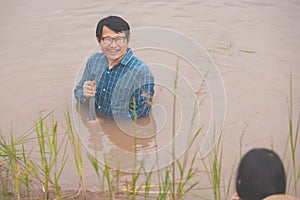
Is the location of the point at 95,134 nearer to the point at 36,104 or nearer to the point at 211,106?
the point at 36,104

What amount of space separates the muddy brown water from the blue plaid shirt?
27 cm

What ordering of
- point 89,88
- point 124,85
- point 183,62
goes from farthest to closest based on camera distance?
1. point 183,62
2. point 124,85
3. point 89,88

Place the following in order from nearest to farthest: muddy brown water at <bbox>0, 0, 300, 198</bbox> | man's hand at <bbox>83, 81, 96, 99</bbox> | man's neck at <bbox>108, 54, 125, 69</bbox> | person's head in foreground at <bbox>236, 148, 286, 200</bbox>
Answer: person's head in foreground at <bbox>236, 148, 286, 200</bbox>, man's hand at <bbox>83, 81, 96, 99</bbox>, man's neck at <bbox>108, 54, 125, 69</bbox>, muddy brown water at <bbox>0, 0, 300, 198</bbox>

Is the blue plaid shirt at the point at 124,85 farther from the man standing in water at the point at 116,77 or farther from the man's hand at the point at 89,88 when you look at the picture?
the man's hand at the point at 89,88

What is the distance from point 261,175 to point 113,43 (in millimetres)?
2398

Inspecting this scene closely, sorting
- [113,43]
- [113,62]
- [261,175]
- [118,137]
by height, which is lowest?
[118,137]

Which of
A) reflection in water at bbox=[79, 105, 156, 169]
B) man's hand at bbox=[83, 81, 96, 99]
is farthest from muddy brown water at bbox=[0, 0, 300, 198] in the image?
man's hand at bbox=[83, 81, 96, 99]

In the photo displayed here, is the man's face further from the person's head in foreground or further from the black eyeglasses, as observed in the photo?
the person's head in foreground

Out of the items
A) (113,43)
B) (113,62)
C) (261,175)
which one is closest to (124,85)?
(113,62)

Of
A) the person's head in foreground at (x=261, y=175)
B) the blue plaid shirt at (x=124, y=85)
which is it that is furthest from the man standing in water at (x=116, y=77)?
the person's head in foreground at (x=261, y=175)

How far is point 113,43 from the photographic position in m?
3.92

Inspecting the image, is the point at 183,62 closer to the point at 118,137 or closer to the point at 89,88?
the point at 118,137

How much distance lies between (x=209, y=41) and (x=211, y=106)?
140cm

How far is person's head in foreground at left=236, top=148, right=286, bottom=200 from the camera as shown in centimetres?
172
